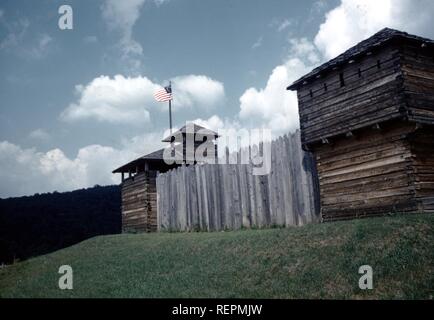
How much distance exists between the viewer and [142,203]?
24547 mm

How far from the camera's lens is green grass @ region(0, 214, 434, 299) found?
7.17 m

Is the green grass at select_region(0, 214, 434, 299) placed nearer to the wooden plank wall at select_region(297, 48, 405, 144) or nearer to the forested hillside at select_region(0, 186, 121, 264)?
the wooden plank wall at select_region(297, 48, 405, 144)

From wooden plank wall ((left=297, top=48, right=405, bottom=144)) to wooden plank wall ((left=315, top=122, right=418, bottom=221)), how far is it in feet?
1.64

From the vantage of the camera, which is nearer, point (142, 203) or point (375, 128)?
point (375, 128)

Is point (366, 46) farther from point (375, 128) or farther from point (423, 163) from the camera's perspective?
point (423, 163)

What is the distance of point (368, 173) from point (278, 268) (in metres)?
5.45

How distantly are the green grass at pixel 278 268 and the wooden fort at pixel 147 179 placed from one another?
10654 mm

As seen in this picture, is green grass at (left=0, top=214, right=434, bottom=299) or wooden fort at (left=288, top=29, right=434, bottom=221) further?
wooden fort at (left=288, top=29, right=434, bottom=221)

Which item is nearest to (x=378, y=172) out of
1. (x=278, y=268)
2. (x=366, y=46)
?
(x=366, y=46)
